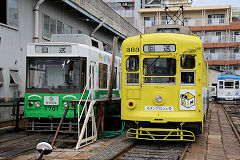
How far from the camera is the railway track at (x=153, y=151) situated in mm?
8125

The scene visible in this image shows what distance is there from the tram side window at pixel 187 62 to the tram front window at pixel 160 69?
9.7 inches

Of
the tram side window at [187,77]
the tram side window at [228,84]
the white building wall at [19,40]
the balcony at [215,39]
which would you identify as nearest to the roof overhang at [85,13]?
the white building wall at [19,40]

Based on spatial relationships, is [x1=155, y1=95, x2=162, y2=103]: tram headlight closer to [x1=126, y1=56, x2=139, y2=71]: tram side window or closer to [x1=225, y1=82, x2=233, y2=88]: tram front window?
[x1=126, y1=56, x2=139, y2=71]: tram side window

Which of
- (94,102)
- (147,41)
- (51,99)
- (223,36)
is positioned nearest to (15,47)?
(51,99)

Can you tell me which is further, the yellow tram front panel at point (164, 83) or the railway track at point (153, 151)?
the yellow tram front panel at point (164, 83)

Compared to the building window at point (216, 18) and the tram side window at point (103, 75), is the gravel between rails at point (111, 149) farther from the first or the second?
the building window at point (216, 18)

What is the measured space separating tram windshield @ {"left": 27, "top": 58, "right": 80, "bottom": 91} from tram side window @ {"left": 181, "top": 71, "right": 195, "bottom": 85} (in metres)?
3.38

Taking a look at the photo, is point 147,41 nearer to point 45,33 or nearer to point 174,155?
point 174,155

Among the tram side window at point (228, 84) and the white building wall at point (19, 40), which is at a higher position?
the white building wall at point (19, 40)

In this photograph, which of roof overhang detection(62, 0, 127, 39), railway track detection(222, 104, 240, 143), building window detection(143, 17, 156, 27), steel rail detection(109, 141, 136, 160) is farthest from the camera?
building window detection(143, 17, 156, 27)

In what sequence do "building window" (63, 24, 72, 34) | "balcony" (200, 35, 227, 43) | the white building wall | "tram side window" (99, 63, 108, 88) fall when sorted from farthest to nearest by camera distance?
"balcony" (200, 35, 227, 43) → "building window" (63, 24, 72, 34) → the white building wall → "tram side window" (99, 63, 108, 88)

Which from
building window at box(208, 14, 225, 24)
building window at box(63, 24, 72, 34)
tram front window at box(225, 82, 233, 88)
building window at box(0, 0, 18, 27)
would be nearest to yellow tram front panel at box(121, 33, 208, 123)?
building window at box(0, 0, 18, 27)

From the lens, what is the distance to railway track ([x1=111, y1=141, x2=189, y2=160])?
8125 mm

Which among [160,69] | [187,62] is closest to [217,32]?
[187,62]
